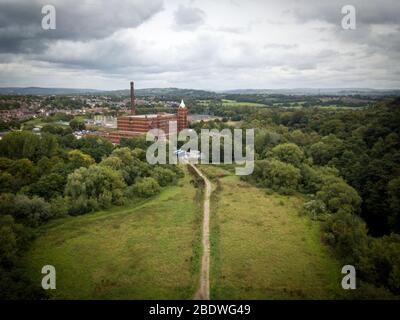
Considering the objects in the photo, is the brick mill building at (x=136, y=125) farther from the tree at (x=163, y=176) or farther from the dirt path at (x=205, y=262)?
the dirt path at (x=205, y=262)

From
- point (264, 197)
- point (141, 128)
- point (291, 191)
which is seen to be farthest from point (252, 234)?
point (141, 128)

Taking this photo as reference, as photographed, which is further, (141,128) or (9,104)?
(9,104)

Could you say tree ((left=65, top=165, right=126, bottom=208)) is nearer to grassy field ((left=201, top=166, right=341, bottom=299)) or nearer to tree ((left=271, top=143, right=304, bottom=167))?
grassy field ((left=201, top=166, right=341, bottom=299))

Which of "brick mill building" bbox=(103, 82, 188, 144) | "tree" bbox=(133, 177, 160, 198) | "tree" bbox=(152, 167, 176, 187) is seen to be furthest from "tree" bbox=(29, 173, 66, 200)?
"brick mill building" bbox=(103, 82, 188, 144)

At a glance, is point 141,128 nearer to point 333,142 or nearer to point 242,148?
point 242,148

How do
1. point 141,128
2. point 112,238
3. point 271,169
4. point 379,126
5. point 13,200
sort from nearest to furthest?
point 112,238 < point 13,200 < point 271,169 < point 379,126 < point 141,128

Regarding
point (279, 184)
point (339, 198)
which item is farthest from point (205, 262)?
Answer: point (279, 184)

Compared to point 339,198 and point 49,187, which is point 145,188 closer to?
point 49,187
